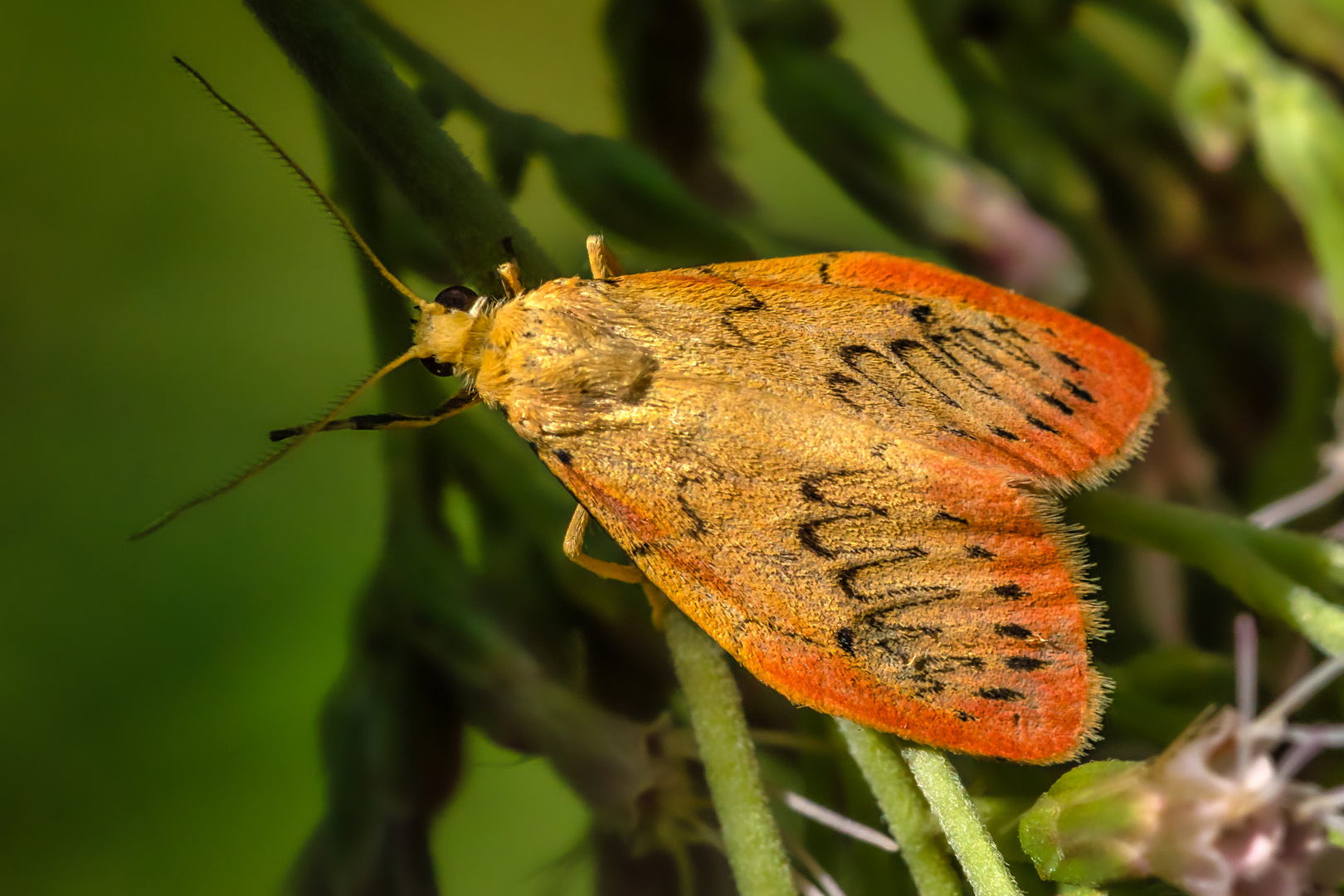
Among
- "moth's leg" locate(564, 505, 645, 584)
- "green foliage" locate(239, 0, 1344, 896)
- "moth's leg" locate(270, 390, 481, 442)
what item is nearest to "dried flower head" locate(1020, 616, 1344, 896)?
"green foliage" locate(239, 0, 1344, 896)

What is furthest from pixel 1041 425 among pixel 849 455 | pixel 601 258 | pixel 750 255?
pixel 601 258

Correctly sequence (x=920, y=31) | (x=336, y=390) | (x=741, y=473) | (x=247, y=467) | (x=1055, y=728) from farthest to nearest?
(x=920, y=31)
(x=336, y=390)
(x=247, y=467)
(x=741, y=473)
(x=1055, y=728)

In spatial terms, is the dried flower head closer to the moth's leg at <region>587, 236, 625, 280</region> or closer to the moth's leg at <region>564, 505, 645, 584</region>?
the moth's leg at <region>564, 505, 645, 584</region>

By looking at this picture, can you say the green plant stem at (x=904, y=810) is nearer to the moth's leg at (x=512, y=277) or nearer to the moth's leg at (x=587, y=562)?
the moth's leg at (x=587, y=562)

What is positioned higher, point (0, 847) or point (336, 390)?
point (336, 390)

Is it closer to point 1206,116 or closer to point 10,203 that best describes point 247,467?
point 10,203

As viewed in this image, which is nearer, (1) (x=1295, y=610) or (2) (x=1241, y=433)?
(1) (x=1295, y=610)

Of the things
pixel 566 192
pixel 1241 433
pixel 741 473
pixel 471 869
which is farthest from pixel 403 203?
pixel 1241 433

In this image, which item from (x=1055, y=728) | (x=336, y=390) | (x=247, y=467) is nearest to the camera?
(x=1055, y=728)
